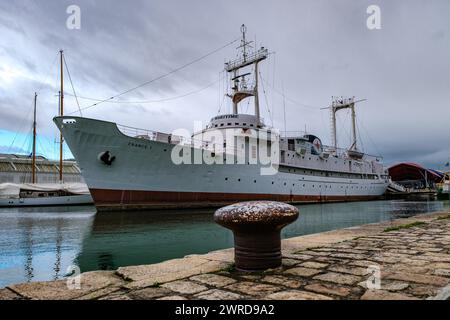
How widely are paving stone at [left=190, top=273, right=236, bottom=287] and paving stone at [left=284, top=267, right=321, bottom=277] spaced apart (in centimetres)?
69

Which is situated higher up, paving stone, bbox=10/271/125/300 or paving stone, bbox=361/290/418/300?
paving stone, bbox=361/290/418/300

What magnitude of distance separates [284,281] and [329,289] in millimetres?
461

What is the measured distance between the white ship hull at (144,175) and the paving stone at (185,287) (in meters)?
17.4

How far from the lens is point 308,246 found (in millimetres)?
5219

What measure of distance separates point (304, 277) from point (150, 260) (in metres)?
4.68

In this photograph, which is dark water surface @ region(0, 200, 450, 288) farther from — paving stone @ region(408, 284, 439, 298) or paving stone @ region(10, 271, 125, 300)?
paving stone @ region(408, 284, 439, 298)

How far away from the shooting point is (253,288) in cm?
286

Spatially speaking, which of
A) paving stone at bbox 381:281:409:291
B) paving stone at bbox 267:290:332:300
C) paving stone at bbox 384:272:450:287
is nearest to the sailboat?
paving stone at bbox 267:290:332:300

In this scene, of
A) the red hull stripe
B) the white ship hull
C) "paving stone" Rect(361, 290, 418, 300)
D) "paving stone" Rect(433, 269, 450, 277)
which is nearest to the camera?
"paving stone" Rect(361, 290, 418, 300)

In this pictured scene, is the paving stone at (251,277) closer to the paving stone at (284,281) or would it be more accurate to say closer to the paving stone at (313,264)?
the paving stone at (284,281)

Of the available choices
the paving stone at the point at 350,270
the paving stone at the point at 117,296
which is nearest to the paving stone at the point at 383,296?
the paving stone at the point at 350,270

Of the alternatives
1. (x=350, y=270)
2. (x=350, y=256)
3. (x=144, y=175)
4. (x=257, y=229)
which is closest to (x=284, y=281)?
(x=257, y=229)

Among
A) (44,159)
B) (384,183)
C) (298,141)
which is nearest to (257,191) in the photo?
(298,141)

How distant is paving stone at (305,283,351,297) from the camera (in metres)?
2.64
